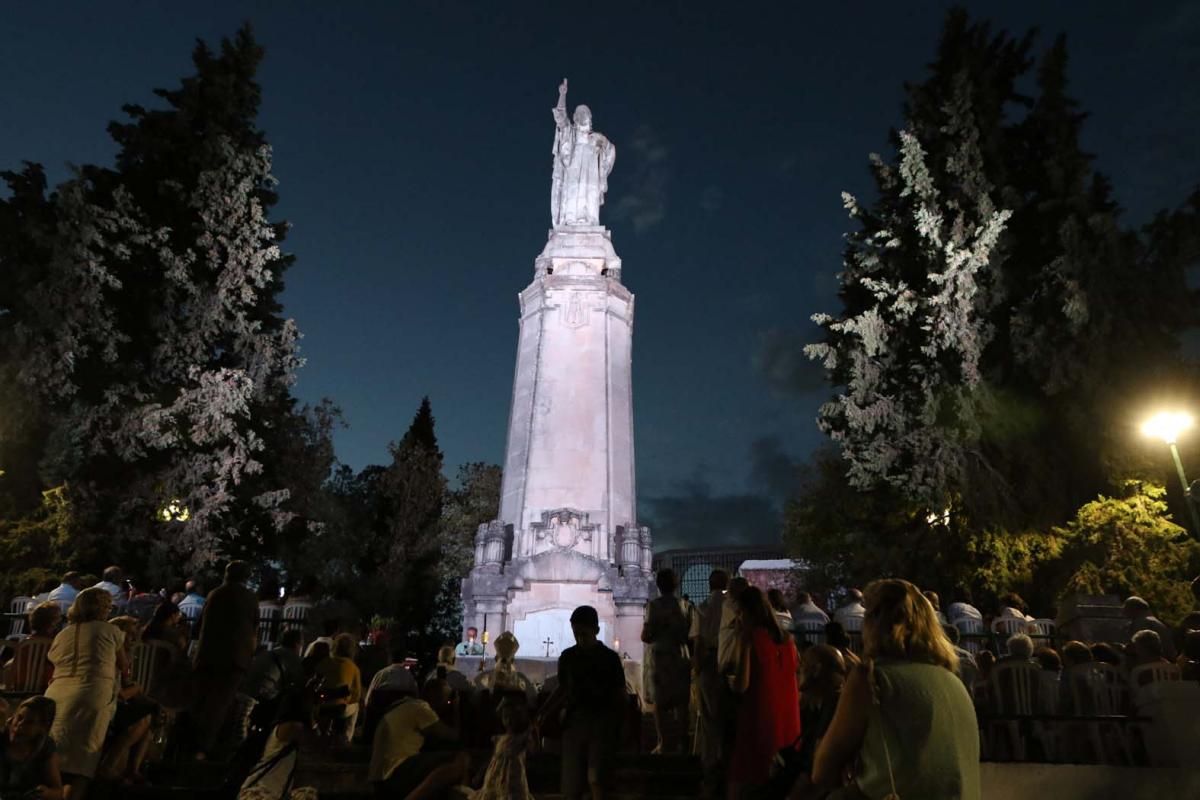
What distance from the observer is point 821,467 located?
77.0 feet

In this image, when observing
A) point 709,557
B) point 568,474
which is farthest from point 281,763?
point 709,557

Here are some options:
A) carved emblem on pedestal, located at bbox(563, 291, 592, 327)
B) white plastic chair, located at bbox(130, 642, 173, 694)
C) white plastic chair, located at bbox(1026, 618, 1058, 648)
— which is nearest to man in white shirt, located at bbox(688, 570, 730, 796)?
white plastic chair, located at bbox(1026, 618, 1058, 648)

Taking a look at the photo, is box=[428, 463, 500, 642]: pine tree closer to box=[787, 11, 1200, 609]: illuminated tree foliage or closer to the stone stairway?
box=[787, 11, 1200, 609]: illuminated tree foliage

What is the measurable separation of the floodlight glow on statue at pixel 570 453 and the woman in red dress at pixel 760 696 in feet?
38.1

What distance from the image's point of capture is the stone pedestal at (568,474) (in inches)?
673

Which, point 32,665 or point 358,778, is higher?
point 32,665

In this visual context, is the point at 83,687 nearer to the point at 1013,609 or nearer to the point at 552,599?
the point at 1013,609

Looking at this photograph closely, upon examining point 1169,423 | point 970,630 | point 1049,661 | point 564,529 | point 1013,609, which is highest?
point 1169,423

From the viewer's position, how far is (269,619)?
11266 mm

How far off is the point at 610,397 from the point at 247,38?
1448 cm

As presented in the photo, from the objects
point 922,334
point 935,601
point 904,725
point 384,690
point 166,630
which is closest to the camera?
point 904,725

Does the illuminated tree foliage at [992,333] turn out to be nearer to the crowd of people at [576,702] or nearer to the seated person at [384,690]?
the crowd of people at [576,702]

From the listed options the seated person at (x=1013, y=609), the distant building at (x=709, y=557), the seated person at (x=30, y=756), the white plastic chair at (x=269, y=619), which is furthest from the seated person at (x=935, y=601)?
the distant building at (x=709, y=557)

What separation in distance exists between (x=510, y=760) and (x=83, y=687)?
9.64 ft
